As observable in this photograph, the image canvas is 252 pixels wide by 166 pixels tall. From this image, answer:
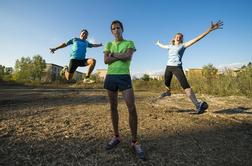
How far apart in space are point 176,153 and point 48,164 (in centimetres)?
171

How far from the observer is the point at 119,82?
3070 millimetres

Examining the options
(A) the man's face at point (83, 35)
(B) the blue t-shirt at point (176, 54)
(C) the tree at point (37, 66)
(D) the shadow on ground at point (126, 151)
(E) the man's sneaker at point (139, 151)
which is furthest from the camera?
(C) the tree at point (37, 66)

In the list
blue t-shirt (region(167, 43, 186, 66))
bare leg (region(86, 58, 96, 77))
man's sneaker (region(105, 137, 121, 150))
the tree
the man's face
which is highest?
the tree

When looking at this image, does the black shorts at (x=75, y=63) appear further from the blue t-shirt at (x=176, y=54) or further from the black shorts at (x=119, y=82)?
the black shorts at (x=119, y=82)

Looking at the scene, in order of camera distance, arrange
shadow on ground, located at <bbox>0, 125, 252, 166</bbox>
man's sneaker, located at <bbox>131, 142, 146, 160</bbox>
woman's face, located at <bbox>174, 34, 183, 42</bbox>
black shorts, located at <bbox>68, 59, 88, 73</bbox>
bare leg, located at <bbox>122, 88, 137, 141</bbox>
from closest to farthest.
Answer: shadow on ground, located at <bbox>0, 125, 252, 166</bbox>
man's sneaker, located at <bbox>131, 142, 146, 160</bbox>
bare leg, located at <bbox>122, 88, 137, 141</bbox>
woman's face, located at <bbox>174, 34, 183, 42</bbox>
black shorts, located at <bbox>68, 59, 88, 73</bbox>

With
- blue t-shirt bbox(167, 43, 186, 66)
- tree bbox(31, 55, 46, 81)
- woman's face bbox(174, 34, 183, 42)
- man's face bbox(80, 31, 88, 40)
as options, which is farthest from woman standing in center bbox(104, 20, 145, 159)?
tree bbox(31, 55, 46, 81)

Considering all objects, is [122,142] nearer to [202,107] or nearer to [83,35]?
[202,107]

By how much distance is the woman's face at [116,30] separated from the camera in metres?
3.22

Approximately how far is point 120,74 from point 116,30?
0.65 meters

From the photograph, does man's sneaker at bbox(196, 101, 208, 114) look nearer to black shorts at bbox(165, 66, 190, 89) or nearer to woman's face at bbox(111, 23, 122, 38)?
black shorts at bbox(165, 66, 190, 89)

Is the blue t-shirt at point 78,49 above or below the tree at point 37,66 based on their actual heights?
below

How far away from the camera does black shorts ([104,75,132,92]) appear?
10.0 feet

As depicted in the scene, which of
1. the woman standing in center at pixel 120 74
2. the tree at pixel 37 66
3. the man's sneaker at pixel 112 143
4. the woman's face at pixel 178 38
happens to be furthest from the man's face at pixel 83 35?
the tree at pixel 37 66

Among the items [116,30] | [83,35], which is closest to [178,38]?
[83,35]
